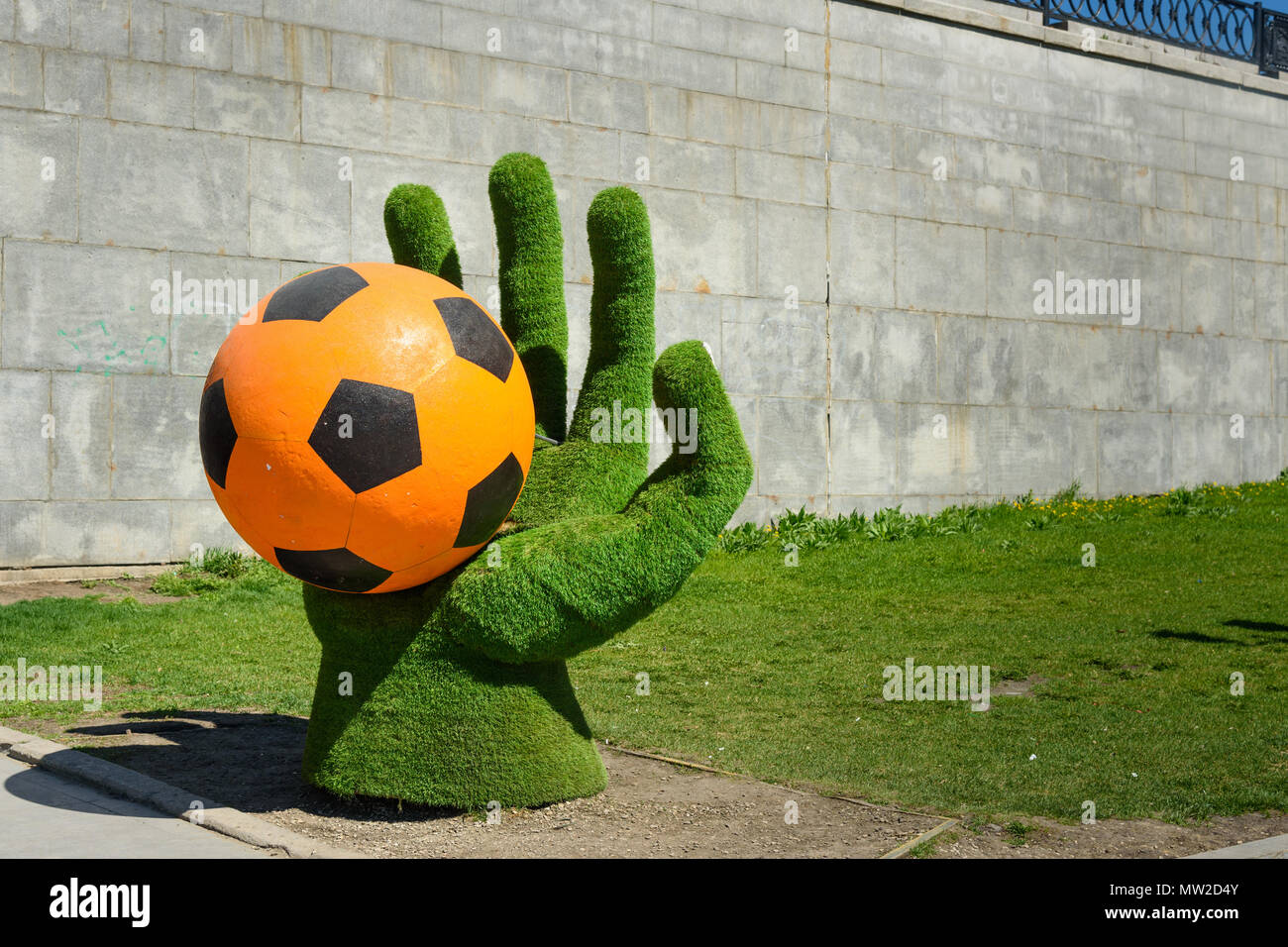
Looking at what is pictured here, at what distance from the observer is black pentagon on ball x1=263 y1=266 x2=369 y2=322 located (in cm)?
525

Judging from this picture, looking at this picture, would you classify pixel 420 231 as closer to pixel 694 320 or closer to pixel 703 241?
pixel 694 320

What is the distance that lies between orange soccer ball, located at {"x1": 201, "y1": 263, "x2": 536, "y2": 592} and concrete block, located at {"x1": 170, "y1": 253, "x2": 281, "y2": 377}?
7.63 meters

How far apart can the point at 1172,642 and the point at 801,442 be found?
6746mm

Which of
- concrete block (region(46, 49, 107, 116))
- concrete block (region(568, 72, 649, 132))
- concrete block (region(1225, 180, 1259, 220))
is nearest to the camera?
concrete block (region(46, 49, 107, 116))

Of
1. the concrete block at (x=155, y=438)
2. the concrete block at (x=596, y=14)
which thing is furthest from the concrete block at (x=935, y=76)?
the concrete block at (x=155, y=438)

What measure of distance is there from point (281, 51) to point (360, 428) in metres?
9.44

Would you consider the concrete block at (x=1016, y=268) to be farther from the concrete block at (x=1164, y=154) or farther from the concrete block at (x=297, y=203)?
the concrete block at (x=297, y=203)

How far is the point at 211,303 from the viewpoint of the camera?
12672 millimetres

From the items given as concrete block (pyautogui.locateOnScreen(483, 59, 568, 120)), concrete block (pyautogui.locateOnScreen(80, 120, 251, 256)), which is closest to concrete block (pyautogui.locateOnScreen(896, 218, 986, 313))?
concrete block (pyautogui.locateOnScreen(483, 59, 568, 120))

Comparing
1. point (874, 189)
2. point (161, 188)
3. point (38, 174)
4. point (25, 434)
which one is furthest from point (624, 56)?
point (25, 434)

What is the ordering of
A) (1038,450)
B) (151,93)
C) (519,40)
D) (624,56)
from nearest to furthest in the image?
(151,93), (519,40), (624,56), (1038,450)

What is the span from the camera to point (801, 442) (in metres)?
15.9

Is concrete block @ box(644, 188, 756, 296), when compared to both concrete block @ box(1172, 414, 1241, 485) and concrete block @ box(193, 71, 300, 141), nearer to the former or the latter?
concrete block @ box(193, 71, 300, 141)

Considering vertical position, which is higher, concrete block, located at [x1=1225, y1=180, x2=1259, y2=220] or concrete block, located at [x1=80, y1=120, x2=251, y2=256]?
concrete block, located at [x1=1225, y1=180, x2=1259, y2=220]
